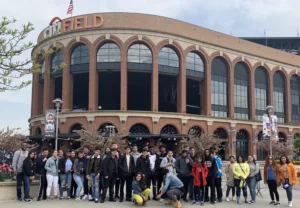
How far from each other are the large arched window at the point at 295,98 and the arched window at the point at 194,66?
62.7 feet

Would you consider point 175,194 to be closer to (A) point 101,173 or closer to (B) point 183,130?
(A) point 101,173

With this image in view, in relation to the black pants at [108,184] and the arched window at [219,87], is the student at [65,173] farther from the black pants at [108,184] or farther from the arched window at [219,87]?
the arched window at [219,87]

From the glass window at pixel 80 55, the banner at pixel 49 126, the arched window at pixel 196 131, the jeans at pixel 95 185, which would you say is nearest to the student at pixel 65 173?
the jeans at pixel 95 185

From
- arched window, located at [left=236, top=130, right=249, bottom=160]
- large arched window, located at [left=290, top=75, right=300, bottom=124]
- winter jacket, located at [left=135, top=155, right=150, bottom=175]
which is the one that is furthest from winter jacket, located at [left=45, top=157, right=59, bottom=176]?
large arched window, located at [left=290, top=75, right=300, bottom=124]

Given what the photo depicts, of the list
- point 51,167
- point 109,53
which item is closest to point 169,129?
point 109,53

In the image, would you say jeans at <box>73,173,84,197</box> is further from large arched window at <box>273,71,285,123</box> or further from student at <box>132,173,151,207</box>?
large arched window at <box>273,71,285,123</box>

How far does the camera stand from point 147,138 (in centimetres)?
3822

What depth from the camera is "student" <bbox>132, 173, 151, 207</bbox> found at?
37.2 ft

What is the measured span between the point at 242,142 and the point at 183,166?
3615 cm

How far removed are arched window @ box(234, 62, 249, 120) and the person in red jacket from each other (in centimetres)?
3537

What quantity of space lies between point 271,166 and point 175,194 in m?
3.87

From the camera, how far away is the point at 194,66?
4309 centimetres

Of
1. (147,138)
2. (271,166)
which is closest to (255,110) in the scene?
(147,138)

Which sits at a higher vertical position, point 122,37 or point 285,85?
point 122,37
